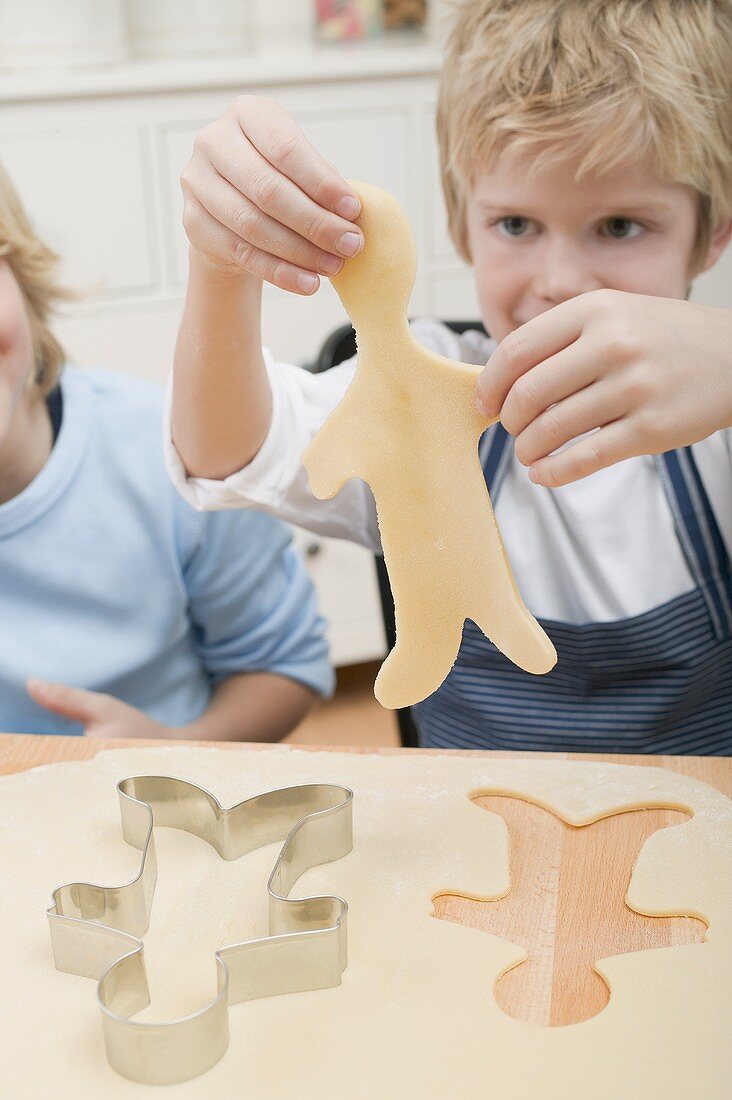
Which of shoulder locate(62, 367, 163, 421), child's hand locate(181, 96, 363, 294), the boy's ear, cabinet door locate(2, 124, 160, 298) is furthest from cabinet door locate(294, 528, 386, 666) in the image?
child's hand locate(181, 96, 363, 294)

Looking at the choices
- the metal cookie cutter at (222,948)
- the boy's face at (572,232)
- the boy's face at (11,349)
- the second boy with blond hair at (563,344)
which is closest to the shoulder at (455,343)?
the second boy with blond hair at (563,344)

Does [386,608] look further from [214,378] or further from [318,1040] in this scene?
[318,1040]

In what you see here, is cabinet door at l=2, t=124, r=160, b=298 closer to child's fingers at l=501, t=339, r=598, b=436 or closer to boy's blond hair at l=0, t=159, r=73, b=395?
boy's blond hair at l=0, t=159, r=73, b=395

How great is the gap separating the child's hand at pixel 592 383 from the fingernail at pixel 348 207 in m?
0.10

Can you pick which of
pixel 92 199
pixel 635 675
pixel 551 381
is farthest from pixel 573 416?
pixel 92 199

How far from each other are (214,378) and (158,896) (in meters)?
0.35

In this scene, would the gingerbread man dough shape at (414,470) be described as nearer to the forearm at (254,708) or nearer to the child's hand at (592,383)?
the child's hand at (592,383)

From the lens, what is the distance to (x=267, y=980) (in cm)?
54

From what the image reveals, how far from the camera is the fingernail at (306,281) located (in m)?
0.61

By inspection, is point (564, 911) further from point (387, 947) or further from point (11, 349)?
point (11, 349)

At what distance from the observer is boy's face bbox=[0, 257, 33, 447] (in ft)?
3.08

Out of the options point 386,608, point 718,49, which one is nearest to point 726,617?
point 386,608

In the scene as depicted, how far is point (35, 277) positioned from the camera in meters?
1.06

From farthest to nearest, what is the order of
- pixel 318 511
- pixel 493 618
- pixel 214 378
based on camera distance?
pixel 318 511 < pixel 214 378 < pixel 493 618
